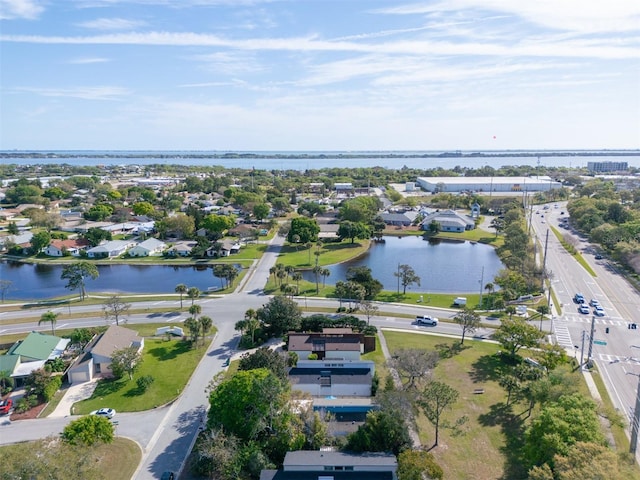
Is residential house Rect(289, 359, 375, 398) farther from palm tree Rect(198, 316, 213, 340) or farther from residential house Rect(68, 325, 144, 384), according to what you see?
residential house Rect(68, 325, 144, 384)

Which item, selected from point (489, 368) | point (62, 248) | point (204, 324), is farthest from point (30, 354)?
point (62, 248)

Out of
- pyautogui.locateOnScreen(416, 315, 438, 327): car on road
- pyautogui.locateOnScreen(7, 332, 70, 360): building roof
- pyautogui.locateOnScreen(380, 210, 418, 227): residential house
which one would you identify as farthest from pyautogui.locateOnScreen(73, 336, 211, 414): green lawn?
pyautogui.locateOnScreen(380, 210, 418, 227): residential house

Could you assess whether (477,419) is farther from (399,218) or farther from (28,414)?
(399,218)

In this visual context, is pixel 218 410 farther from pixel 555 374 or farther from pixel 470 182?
pixel 470 182

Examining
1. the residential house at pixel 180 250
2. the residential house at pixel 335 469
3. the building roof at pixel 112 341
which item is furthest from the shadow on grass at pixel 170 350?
the residential house at pixel 180 250

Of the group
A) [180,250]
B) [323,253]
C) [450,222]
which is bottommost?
[323,253]

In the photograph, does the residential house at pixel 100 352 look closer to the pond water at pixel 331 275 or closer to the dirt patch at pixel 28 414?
the dirt patch at pixel 28 414

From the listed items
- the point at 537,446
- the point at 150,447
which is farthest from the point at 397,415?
the point at 150,447
